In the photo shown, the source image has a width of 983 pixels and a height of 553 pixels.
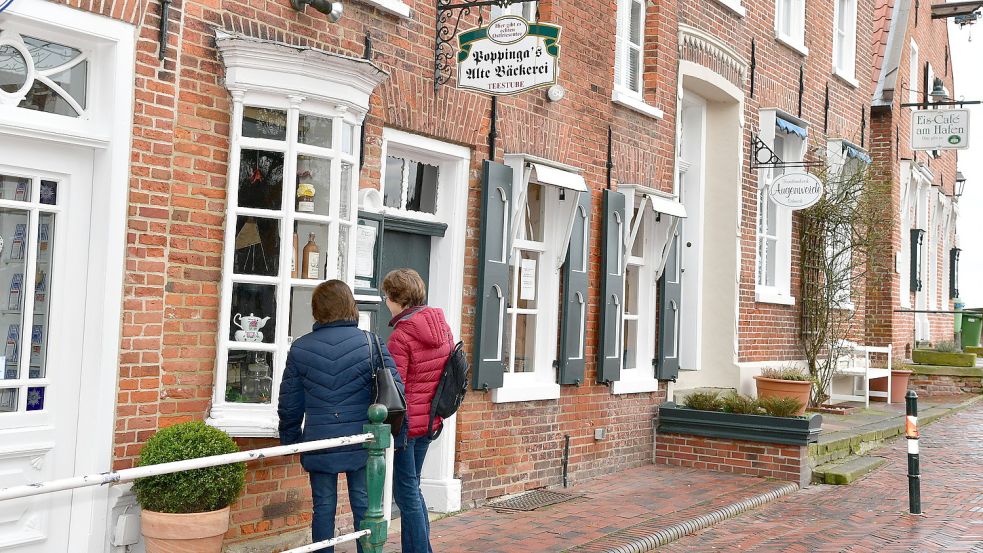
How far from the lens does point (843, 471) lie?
431 inches

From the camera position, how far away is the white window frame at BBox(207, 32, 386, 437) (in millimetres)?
6258

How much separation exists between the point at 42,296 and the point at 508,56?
364 cm

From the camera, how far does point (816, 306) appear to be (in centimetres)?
1490

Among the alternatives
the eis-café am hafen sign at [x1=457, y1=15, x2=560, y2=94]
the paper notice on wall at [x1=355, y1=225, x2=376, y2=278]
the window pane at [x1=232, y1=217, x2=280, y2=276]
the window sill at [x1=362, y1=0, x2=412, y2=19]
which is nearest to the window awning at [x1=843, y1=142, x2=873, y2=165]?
the eis-café am hafen sign at [x1=457, y1=15, x2=560, y2=94]

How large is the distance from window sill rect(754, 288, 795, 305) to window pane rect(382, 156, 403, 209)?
6.97 metres

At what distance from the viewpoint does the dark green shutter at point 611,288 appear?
10258 millimetres

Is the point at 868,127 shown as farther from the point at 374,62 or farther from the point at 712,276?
the point at 374,62

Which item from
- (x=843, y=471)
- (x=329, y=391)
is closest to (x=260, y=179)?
(x=329, y=391)

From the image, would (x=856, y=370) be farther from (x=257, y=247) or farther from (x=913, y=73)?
(x=257, y=247)

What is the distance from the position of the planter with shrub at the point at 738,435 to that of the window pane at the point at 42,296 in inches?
281

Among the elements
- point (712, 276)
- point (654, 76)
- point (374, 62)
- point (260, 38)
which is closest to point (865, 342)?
point (712, 276)

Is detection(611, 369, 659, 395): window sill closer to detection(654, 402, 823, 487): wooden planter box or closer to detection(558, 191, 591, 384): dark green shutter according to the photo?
detection(654, 402, 823, 487): wooden planter box

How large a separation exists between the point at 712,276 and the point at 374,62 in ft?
23.5

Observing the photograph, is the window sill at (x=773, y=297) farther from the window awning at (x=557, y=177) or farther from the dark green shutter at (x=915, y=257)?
the dark green shutter at (x=915, y=257)
